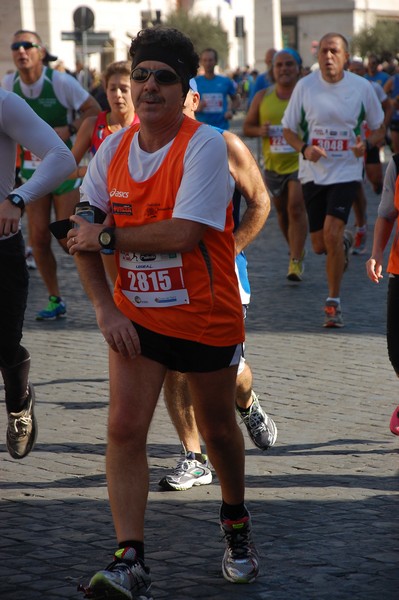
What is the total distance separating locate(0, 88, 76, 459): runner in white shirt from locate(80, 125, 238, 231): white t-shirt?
4.28 ft

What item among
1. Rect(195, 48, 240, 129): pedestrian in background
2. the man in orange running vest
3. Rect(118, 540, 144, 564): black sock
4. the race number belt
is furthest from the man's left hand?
Rect(195, 48, 240, 129): pedestrian in background

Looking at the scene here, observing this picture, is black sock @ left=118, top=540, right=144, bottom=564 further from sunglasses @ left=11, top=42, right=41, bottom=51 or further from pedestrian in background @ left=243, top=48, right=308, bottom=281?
pedestrian in background @ left=243, top=48, right=308, bottom=281

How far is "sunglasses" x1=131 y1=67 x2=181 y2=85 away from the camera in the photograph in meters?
4.34

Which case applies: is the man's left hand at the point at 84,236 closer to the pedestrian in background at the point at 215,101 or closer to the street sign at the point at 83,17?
the pedestrian in background at the point at 215,101

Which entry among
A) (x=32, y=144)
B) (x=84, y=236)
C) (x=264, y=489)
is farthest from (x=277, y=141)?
(x=84, y=236)

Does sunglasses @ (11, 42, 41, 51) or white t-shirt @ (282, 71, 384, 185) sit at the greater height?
sunglasses @ (11, 42, 41, 51)

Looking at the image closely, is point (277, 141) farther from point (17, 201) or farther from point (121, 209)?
point (121, 209)

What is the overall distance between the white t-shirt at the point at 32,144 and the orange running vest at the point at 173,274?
4.65 ft

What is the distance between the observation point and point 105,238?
14.0 ft

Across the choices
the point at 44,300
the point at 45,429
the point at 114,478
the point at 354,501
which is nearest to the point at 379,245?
the point at 354,501

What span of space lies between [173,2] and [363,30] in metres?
11.7

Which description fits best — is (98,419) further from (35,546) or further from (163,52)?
(163,52)

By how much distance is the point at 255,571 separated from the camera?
4465 millimetres

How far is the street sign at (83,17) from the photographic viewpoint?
31406 mm
